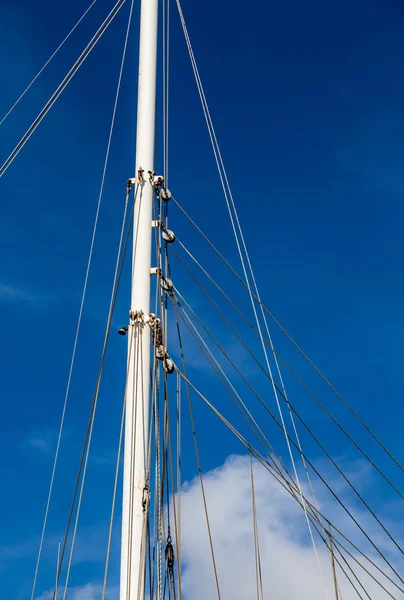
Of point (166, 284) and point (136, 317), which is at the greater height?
point (166, 284)

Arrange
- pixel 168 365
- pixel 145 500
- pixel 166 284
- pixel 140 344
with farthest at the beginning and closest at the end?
pixel 166 284 < pixel 168 365 < pixel 140 344 < pixel 145 500

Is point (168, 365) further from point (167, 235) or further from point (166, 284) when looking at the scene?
point (167, 235)

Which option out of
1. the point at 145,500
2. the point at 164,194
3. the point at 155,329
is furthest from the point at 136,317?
the point at 145,500

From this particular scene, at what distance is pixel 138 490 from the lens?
492 inches

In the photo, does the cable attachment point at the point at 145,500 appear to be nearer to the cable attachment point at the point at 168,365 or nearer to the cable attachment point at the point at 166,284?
the cable attachment point at the point at 168,365

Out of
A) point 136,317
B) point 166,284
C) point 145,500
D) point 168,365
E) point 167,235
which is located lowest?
point 145,500

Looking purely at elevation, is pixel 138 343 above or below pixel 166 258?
below

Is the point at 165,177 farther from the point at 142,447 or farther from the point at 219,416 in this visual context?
the point at 142,447

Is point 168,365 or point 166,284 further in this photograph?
point 166,284

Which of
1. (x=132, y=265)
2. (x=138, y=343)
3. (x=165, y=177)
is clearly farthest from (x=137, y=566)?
(x=165, y=177)

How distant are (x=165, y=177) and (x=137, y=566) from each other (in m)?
8.47

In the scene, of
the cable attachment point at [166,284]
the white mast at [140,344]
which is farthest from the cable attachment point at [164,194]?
the cable attachment point at [166,284]

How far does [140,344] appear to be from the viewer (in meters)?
14.1

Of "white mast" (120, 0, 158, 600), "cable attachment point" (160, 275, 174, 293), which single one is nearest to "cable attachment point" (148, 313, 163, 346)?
"white mast" (120, 0, 158, 600)
